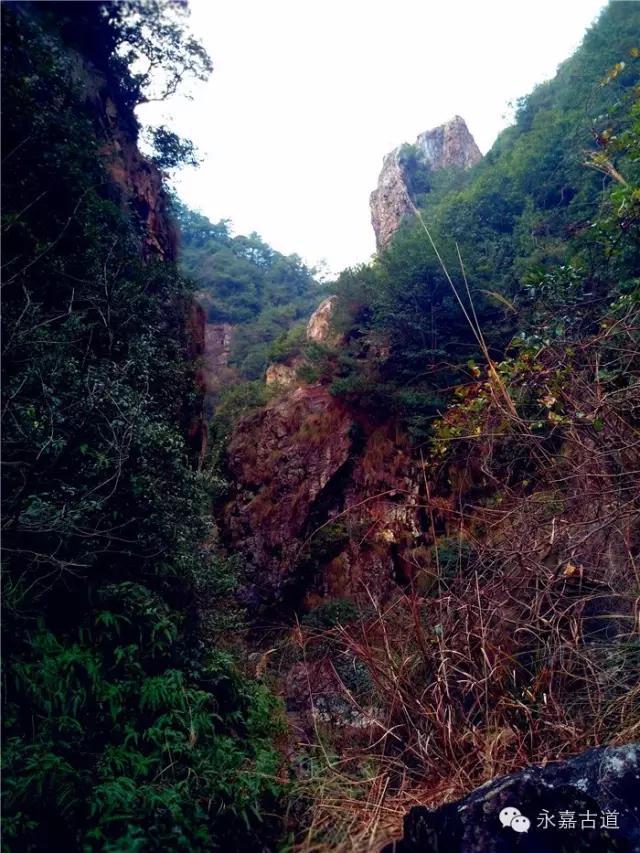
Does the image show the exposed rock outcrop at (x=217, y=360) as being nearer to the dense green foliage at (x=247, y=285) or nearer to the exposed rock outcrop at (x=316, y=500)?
the dense green foliage at (x=247, y=285)

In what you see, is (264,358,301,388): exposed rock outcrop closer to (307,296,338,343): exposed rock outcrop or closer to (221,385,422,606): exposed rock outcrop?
(307,296,338,343): exposed rock outcrop

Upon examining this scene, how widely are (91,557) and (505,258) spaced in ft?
37.8

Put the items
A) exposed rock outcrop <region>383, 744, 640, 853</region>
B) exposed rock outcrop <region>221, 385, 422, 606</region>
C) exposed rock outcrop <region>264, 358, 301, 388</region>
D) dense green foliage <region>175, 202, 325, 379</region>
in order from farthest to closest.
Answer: dense green foliage <region>175, 202, 325, 379</region>, exposed rock outcrop <region>264, 358, 301, 388</region>, exposed rock outcrop <region>221, 385, 422, 606</region>, exposed rock outcrop <region>383, 744, 640, 853</region>

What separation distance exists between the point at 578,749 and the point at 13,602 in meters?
3.17

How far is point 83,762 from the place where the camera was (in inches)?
108

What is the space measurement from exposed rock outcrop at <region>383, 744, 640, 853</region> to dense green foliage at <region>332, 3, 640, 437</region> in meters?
4.63

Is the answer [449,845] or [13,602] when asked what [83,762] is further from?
[449,845]

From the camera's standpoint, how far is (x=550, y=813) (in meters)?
2.06

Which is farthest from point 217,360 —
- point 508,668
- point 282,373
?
point 508,668

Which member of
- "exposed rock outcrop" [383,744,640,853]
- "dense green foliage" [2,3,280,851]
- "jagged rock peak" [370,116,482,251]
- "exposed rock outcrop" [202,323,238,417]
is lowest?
"exposed rock outcrop" [383,744,640,853]

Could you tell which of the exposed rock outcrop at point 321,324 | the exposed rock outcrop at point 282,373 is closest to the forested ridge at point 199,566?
the exposed rock outcrop at point 282,373

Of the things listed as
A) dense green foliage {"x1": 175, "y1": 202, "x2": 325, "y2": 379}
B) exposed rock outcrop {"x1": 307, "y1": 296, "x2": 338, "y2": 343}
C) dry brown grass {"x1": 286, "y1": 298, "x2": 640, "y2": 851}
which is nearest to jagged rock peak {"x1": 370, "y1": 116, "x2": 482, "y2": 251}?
dense green foliage {"x1": 175, "y1": 202, "x2": 325, "y2": 379}

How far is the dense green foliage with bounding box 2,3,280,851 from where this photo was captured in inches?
99.1

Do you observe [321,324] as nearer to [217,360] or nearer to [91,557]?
[217,360]
